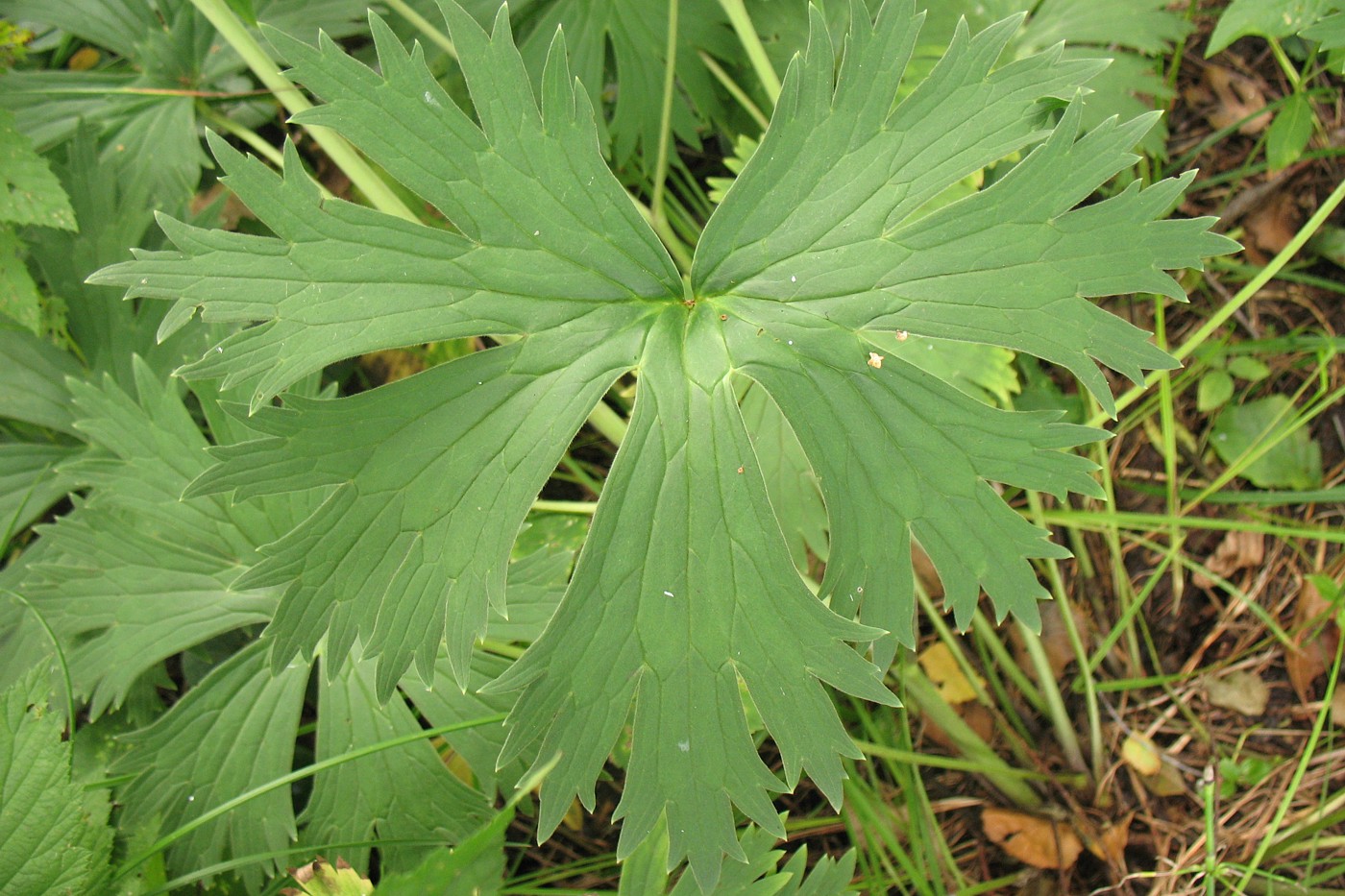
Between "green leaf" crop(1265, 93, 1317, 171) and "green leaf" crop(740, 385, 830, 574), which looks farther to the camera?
"green leaf" crop(1265, 93, 1317, 171)

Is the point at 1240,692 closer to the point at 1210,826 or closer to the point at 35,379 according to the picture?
the point at 1210,826

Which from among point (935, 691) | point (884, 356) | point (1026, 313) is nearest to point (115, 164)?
point (884, 356)

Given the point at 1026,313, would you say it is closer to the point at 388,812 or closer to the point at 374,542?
the point at 374,542

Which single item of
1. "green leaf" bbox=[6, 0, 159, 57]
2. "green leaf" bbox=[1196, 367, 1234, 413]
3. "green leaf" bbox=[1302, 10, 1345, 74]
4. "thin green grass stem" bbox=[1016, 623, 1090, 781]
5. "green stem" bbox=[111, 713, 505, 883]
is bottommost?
"thin green grass stem" bbox=[1016, 623, 1090, 781]

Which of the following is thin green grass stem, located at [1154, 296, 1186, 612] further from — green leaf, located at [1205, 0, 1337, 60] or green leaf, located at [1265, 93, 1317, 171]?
green leaf, located at [1205, 0, 1337, 60]

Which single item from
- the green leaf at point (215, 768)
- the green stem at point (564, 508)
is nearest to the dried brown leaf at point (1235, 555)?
the green stem at point (564, 508)

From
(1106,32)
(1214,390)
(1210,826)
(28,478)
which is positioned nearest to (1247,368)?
(1214,390)

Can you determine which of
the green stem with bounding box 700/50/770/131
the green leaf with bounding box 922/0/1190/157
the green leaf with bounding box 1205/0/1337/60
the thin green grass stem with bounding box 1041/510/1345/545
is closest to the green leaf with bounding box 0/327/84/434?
the green stem with bounding box 700/50/770/131
